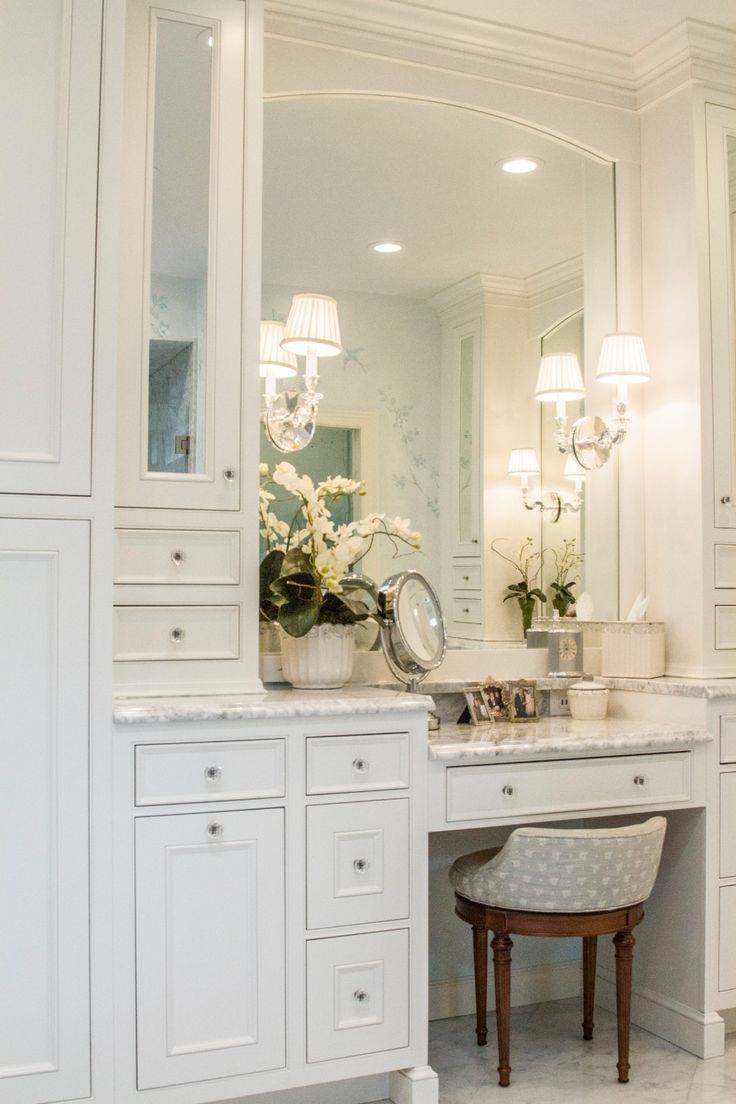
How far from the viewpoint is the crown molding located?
2.93m

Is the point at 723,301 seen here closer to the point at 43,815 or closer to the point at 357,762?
the point at 357,762

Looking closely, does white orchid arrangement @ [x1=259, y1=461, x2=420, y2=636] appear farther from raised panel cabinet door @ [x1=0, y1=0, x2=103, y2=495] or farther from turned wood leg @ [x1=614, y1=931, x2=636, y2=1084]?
turned wood leg @ [x1=614, y1=931, x2=636, y2=1084]

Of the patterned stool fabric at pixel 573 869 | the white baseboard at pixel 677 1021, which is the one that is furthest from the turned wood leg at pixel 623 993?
the white baseboard at pixel 677 1021

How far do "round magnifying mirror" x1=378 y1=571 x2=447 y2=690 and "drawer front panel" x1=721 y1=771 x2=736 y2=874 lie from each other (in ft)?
2.74

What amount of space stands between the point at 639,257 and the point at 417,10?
0.96 meters

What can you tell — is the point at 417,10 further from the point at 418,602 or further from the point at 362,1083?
the point at 362,1083

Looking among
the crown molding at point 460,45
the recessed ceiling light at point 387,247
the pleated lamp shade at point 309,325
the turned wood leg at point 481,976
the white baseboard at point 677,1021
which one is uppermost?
the crown molding at point 460,45

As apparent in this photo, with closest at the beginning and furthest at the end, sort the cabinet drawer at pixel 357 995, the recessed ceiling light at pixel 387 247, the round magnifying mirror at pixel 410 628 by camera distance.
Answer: the cabinet drawer at pixel 357 995 → the round magnifying mirror at pixel 410 628 → the recessed ceiling light at pixel 387 247

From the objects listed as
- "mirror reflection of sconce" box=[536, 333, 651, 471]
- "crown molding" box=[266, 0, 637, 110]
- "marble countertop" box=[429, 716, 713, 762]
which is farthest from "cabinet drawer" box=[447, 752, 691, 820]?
"crown molding" box=[266, 0, 637, 110]

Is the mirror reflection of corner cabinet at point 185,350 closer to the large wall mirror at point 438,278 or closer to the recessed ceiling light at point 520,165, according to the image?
the large wall mirror at point 438,278

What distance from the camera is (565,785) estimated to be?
271 cm

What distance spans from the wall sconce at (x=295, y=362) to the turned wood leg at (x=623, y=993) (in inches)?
58.6

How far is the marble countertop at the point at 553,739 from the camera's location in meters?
2.60

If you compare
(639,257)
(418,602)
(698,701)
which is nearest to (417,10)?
(639,257)
